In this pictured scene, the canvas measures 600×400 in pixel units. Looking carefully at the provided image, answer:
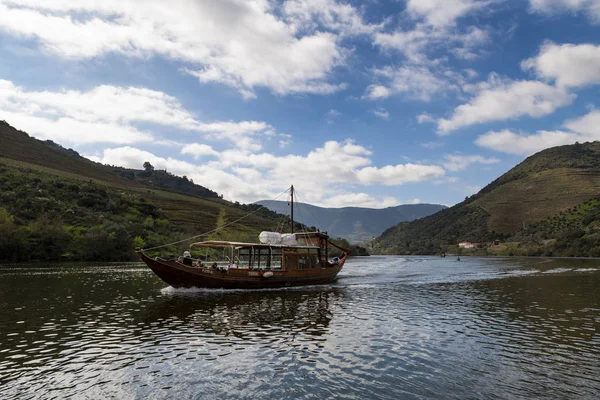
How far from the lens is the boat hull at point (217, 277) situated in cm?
3512

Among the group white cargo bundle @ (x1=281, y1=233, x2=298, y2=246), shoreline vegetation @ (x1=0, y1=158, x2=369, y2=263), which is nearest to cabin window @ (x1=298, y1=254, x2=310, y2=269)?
white cargo bundle @ (x1=281, y1=233, x2=298, y2=246)

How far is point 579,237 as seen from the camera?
12369cm

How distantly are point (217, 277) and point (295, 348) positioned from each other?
2120 centimetres

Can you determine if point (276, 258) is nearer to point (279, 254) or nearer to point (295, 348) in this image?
point (279, 254)

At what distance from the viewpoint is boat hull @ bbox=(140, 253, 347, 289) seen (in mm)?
35125

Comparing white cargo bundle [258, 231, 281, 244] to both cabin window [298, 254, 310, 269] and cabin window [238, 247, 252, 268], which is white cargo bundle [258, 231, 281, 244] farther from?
cabin window [298, 254, 310, 269]

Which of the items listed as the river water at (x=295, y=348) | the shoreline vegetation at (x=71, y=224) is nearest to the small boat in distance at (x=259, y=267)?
the river water at (x=295, y=348)

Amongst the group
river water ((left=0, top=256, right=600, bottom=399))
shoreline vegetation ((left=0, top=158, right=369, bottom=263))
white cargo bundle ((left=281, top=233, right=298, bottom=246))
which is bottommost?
river water ((left=0, top=256, right=600, bottom=399))

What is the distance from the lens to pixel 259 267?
42.8m

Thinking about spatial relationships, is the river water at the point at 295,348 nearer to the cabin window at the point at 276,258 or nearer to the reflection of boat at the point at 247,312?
the reflection of boat at the point at 247,312

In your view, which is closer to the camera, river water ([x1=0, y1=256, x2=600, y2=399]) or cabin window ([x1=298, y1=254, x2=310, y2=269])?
river water ([x1=0, y1=256, x2=600, y2=399])

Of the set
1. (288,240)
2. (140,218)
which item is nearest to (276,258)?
(288,240)

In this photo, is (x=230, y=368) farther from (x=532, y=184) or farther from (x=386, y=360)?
(x=532, y=184)

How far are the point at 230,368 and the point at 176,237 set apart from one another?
316 feet
